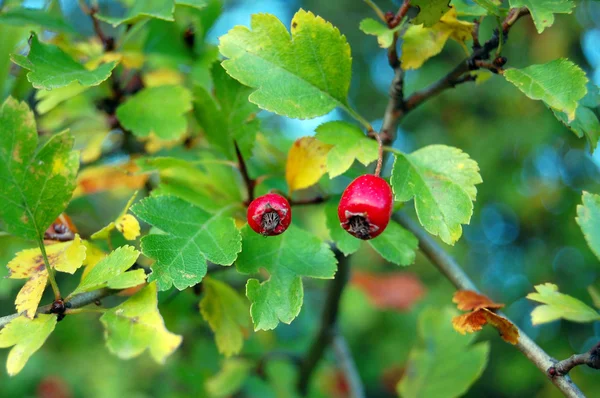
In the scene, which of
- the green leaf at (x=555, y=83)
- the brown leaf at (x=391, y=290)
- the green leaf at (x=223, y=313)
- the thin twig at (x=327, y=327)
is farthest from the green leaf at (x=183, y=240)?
the brown leaf at (x=391, y=290)

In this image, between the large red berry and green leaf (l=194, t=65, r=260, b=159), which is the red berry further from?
green leaf (l=194, t=65, r=260, b=159)

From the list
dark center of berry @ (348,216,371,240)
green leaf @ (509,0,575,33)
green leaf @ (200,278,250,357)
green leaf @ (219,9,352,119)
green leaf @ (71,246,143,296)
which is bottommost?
green leaf @ (200,278,250,357)

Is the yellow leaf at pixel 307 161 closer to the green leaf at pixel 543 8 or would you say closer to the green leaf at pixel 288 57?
the green leaf at pixel 288 57

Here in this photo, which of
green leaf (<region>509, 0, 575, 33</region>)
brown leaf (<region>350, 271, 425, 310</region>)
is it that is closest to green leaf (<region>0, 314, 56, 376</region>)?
green leaf (<region>509, 0, 575, 33</region>)

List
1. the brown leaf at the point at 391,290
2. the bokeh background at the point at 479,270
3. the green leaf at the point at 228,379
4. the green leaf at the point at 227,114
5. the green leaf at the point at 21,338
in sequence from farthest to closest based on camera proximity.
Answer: the brown leaf at the point at 391,290 < the bokeh background at the point at 479,270 < the green leaf at the point at 228,379 < the green leaf at the point at 227,114 < the green leaf at the point at 21,338

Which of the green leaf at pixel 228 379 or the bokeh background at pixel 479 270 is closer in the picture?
the green leaf at pixel 228 379

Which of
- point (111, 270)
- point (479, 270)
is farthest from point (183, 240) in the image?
point (479, 270)
